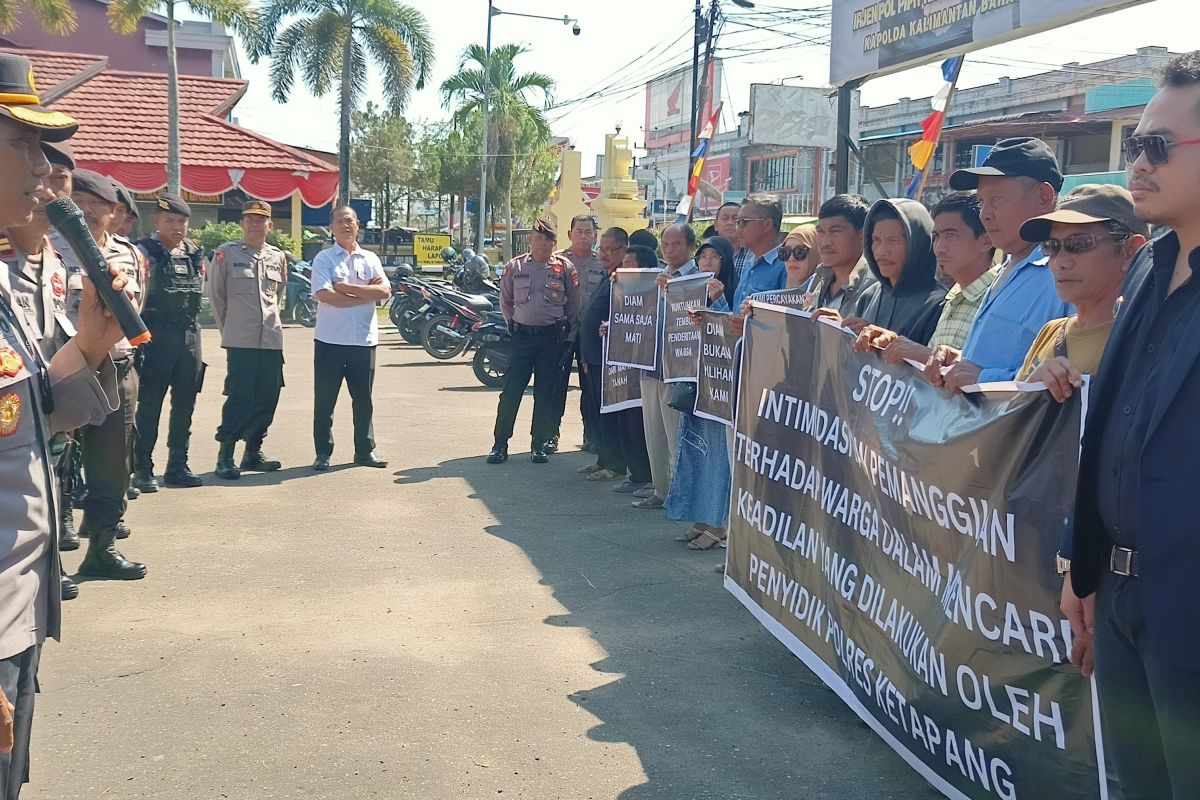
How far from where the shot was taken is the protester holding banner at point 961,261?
449 centimetres

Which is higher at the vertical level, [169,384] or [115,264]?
[115,264]

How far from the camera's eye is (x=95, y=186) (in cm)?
655

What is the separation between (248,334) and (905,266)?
6.00 meters

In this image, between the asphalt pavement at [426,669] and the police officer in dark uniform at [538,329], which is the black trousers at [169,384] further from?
the police officer in dark uniform at [538,329]

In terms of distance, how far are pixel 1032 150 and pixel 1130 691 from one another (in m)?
2.43

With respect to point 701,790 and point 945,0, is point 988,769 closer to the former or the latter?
point 701,790

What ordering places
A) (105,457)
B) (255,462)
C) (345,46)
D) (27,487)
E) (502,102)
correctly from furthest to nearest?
(502,102), (345,46), (255,462), (105,457), (27,487)

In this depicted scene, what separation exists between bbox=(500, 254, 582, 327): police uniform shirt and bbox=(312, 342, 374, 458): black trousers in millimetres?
1400

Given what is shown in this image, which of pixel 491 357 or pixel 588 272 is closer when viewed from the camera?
pixel 588 272

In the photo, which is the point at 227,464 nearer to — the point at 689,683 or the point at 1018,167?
the point at 689,683

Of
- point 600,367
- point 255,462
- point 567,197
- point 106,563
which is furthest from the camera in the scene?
point 567,197

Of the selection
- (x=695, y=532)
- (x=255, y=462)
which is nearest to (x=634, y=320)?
(x=695, y=532)

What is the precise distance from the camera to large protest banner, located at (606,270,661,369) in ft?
27.9

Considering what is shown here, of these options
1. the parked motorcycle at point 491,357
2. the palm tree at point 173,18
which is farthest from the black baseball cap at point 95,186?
the palm tree at point 173,18
